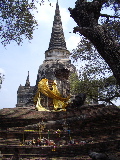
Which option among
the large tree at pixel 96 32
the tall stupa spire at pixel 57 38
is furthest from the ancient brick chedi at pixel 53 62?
the large tree at pixel 96 32

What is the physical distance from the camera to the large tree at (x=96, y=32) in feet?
17.0

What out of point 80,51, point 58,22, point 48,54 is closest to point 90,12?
point 80,51

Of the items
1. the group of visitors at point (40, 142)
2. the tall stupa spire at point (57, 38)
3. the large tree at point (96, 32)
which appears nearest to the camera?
the large tree at point (96, 32)

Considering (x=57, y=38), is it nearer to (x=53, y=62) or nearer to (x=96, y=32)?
(x=53, y=62)

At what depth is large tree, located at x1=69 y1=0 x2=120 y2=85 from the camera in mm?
5190

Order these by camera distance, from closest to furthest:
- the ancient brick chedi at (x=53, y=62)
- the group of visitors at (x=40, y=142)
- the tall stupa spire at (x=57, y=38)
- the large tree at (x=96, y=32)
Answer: the large tree at (x=96, y=32) < the group of visitors at (x=40, y=142) < the ancient brick chedi at (x=53, y=62) < the tall stupa spire at (x=57, y=38)

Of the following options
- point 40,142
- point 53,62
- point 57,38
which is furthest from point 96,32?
point 57,38

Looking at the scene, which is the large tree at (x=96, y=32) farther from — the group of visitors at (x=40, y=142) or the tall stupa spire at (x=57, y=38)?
the tall stupa spire at (x=57, y=38)

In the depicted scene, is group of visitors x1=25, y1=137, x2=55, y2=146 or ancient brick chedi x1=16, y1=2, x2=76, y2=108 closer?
group of visitors x1=25, y1=137, x2=55, y2=146

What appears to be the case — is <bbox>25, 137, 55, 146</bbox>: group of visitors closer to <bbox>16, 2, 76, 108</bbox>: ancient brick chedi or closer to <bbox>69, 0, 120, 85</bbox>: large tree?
<bbox>69, 0, 120, 85</bbox>: large tree

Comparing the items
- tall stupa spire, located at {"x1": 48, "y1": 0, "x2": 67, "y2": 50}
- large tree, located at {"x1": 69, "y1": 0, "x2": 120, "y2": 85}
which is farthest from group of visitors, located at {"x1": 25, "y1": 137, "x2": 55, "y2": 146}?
tall stupa spire, located at {"x1": 48, "y1": 0, "x2": 67, "y2": 50}

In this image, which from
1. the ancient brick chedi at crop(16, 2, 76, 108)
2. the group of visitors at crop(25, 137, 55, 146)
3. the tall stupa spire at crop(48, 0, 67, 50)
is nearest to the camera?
the group of visitors at crop(25, 137, 55, 146)

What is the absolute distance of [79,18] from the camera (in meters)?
6.55

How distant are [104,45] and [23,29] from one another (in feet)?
18.4
